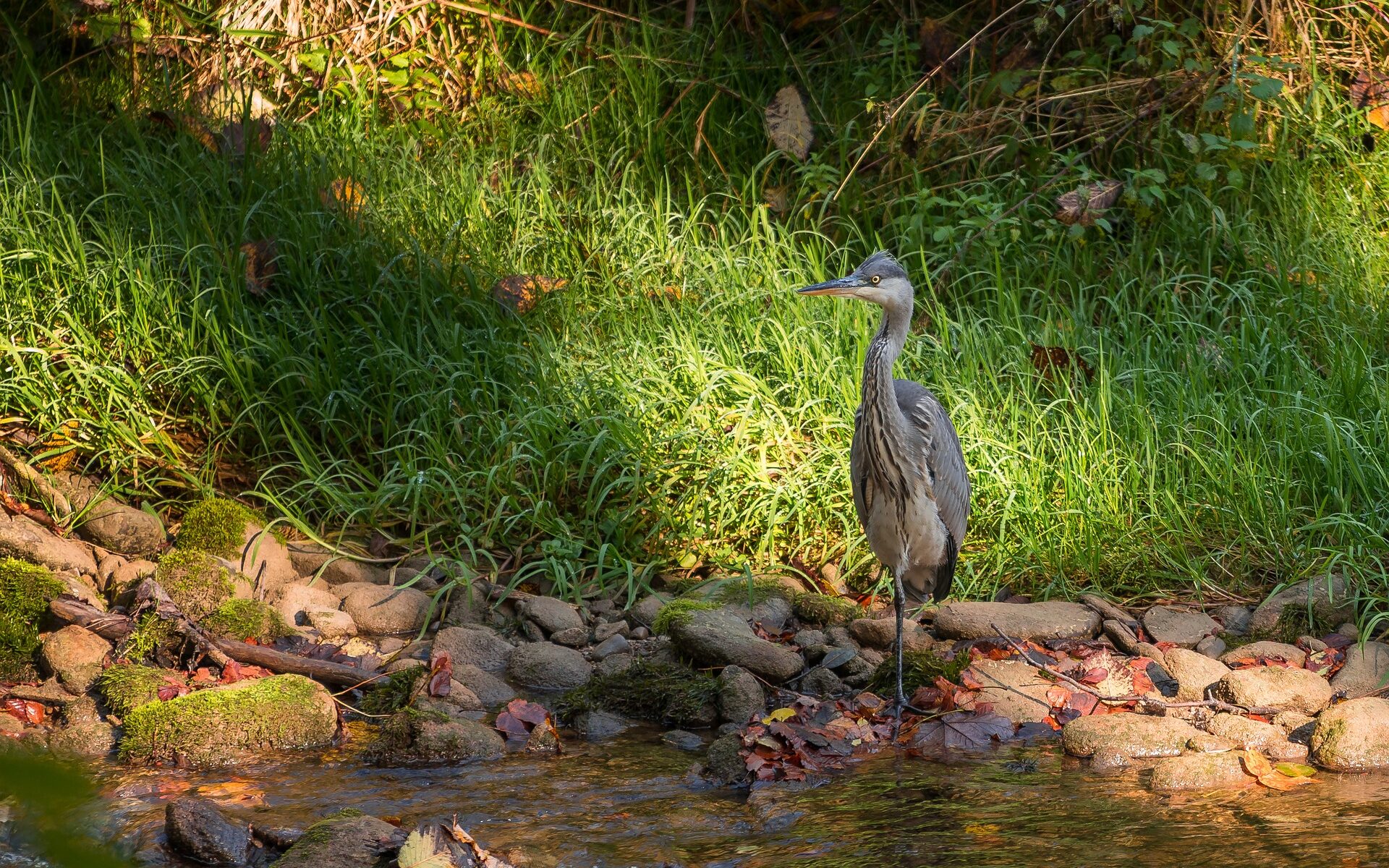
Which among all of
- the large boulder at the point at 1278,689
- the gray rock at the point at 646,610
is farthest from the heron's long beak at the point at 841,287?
the large boulder at the point at 1278,689

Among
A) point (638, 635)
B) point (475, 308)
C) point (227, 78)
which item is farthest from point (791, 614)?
point (227, 78)

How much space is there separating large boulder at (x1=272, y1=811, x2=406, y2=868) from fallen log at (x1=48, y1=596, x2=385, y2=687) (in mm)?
1130

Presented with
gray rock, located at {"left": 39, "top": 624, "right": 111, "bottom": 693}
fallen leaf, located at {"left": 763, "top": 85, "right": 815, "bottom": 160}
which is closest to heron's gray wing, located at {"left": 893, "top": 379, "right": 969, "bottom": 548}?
gray rock, located at {"left": 39, "top": 624, "right": 111, "bottom": 693}

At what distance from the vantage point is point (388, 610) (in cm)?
476

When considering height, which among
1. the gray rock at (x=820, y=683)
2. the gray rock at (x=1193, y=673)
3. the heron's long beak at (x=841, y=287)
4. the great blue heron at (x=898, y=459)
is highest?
the heron's long beak at (x=841, y=287)

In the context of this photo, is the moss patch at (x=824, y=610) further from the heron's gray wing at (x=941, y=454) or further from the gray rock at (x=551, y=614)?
the gray rock at (x=551, y=614)

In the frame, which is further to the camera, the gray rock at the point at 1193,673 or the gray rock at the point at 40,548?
the gray rock at the point at 40,548

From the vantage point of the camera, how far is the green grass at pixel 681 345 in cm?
496

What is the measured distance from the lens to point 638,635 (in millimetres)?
4641

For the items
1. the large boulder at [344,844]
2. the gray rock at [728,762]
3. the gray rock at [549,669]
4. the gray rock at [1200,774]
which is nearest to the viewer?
the large boulder at [344,844]

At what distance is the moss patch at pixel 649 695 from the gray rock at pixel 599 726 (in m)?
0.03

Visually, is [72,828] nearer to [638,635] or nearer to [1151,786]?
[1151,786]

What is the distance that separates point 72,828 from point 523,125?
7291mm

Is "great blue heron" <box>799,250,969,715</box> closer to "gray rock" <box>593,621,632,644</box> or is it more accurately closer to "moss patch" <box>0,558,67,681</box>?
"gray rock" <box>593,621,632,644</box>
